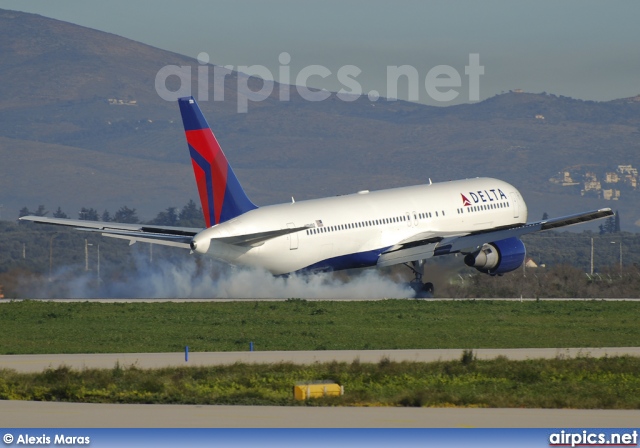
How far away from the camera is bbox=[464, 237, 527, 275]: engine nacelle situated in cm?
6600

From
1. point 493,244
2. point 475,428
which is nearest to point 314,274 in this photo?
point 493,244

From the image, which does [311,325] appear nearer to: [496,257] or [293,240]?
[293,240]

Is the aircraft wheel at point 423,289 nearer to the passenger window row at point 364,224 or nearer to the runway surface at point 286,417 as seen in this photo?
the passenger window row at point 364,224

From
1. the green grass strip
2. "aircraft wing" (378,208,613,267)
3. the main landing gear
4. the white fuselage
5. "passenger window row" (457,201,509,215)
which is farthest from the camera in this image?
"passenger window row" (457,201,509,215)

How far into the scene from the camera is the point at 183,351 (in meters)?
42.4

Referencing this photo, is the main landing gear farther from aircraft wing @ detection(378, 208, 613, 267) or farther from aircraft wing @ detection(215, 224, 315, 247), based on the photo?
aircraft wing @ detection(215, 224, 315, 247)

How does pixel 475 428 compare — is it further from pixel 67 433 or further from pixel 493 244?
pixel 493 244

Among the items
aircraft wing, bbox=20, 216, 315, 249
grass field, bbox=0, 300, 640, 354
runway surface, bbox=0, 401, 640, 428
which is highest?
aircraft wing, bbox=20, 216, 315, 249

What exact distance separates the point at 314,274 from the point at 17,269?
875 inches

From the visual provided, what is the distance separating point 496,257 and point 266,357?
2862 centimetres

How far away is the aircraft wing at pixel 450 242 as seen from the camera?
64688 mm

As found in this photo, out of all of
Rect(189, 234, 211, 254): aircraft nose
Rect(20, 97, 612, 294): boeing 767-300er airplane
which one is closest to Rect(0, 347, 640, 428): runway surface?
Rect(189, 234, 211, 254): aircraft nose

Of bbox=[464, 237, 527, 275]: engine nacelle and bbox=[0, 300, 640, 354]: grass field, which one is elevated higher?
bbox=[464, 237, 527, 275]: engine nacelle

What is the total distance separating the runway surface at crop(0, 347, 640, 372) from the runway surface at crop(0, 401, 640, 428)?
9.44 m
